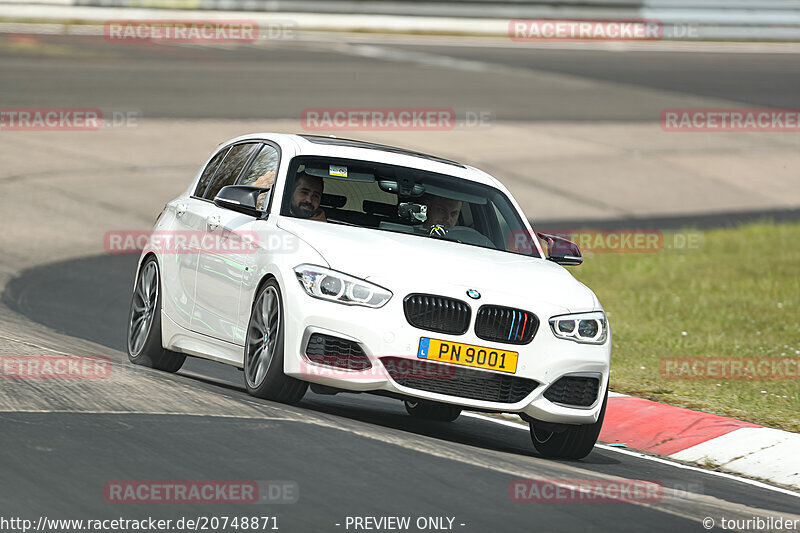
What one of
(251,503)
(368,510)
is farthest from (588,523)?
(251,503)

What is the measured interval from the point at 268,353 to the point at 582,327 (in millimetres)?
1801

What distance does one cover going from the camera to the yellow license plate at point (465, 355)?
7715 mm

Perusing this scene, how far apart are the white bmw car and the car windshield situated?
1 centimetres

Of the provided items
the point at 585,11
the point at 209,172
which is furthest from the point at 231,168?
the point at 585,11

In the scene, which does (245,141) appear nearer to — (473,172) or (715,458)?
(473,172)

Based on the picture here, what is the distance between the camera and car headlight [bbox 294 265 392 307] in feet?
25.3

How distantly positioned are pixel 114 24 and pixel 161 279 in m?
25.4

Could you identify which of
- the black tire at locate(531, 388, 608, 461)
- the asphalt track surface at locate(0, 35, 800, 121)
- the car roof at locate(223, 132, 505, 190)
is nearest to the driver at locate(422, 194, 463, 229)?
the car roof at locate(223, 132, 505, 190)

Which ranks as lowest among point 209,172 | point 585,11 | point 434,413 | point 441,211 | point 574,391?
point 434,413

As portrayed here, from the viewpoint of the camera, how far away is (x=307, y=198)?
889cm

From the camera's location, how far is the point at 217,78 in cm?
2944

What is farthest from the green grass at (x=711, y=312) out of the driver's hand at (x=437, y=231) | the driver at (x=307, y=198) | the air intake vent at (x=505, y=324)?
the driver at (x=307, y=198)

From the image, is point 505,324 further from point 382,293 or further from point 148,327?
point 148,327

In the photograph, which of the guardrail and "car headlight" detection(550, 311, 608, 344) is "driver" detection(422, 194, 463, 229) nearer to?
"car headlight" detection(550, 311, 608, 344)
